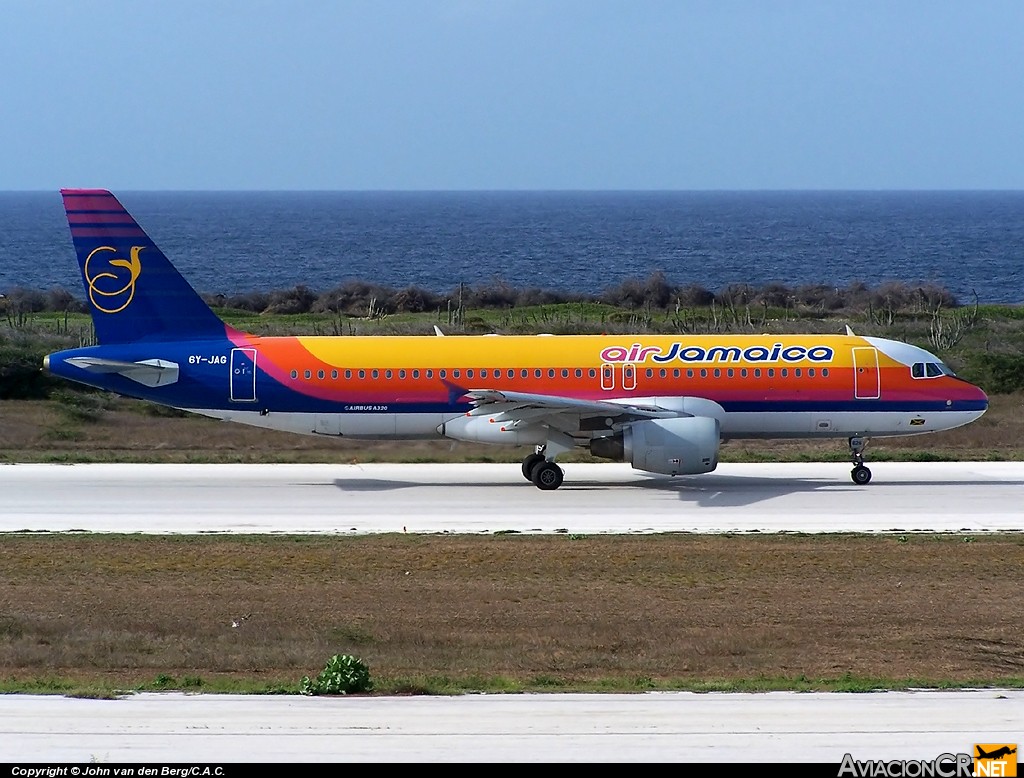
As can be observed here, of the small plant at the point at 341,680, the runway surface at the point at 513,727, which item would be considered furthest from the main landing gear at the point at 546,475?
the runway surface at the point at 513,727

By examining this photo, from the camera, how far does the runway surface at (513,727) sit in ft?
43.1

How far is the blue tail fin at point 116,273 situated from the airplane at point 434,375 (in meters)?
0.03

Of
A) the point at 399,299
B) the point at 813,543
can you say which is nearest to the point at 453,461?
the point at 813,543

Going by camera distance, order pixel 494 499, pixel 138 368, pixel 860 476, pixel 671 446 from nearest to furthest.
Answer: pixel 671 446 < pixel 494 499 < pixel 138 368 < pixel 860 476

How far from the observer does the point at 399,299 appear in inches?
3364

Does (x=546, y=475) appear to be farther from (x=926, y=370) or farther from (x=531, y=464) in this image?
(x=926, y=370)

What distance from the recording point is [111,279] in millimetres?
33656

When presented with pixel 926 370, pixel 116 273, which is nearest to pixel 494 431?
pixel 116 273

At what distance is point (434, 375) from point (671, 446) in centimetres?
606

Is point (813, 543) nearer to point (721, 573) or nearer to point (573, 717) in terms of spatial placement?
point (721, 573)

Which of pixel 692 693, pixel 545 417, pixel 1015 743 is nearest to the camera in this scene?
pixel 1015 743

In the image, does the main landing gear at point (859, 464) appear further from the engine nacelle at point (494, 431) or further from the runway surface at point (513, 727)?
the runway surface at point (513, 727)

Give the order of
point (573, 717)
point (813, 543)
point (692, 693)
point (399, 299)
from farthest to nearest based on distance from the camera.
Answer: point (399, 299) → point (813, 543) → point (692, 693) → point (573, 717)

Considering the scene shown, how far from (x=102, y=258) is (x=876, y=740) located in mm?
A: 25154
